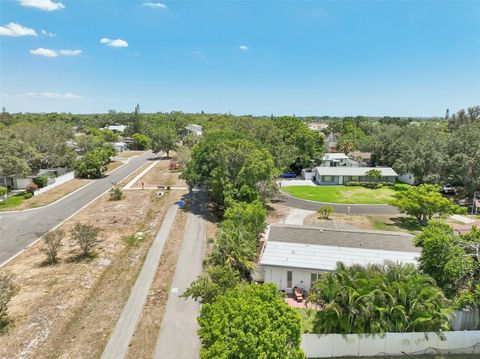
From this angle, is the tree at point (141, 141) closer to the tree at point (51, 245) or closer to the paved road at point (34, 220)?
the paved road at point (34, 220)

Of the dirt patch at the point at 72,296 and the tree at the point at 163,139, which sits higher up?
the tree at the point at 163,139

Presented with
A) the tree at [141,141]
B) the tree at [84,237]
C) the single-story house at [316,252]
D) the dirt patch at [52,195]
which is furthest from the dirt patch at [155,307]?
the tree at [141,141]

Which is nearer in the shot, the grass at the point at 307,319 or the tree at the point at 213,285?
the tree at the point at 213,285

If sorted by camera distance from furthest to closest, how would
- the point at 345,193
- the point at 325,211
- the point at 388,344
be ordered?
1. the point at 345,193
2. the point at 325,211
3. the point at 388,344

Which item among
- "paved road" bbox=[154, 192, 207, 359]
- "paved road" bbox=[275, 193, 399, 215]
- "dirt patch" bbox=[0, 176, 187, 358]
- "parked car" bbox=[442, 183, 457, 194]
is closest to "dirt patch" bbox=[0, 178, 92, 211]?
"dirt patch" bbox=[0, 176, 187, 358]

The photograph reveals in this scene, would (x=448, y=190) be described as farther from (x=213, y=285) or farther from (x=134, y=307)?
(x=134, y=307)

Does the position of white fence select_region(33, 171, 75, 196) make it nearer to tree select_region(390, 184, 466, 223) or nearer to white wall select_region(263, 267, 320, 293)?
white wall select_region(263, 267, 320, 293)

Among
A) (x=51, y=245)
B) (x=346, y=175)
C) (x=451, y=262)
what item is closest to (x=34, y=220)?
(x=51, y=245)
